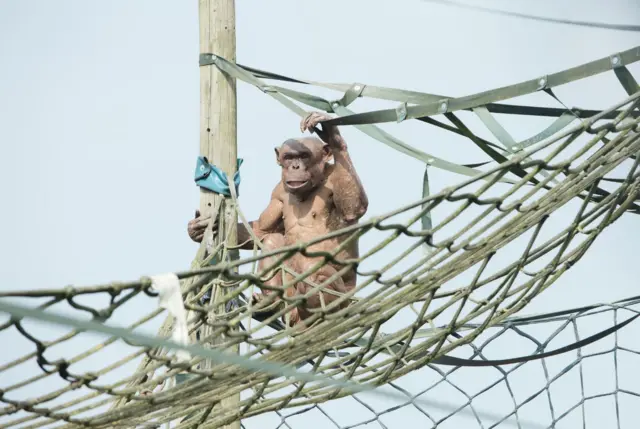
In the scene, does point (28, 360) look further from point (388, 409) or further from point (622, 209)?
point (388, 409)

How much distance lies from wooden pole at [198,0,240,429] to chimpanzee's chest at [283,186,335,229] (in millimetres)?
363

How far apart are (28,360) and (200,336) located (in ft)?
4.55

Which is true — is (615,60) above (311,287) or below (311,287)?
above

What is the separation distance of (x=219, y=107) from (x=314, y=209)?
50 cm

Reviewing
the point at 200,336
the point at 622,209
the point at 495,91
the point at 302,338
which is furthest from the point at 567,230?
the point at 200,336

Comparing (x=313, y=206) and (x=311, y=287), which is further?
(x=313, y=206)

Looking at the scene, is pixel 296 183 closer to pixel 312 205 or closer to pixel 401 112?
pixel 312 205

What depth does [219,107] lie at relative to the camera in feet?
16.1

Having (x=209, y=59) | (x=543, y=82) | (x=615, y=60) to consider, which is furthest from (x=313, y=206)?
(x=615, y=60)

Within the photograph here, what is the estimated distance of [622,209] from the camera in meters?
4.12

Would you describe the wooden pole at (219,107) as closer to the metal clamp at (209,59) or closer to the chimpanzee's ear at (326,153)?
the metal clamp at (209,59)

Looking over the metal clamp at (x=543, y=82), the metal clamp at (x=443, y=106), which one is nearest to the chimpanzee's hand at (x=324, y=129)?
the metal clamp at (x=443, y=106)

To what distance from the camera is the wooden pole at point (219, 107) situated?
190 inches

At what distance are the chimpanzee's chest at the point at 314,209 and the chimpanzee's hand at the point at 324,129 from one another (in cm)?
25
